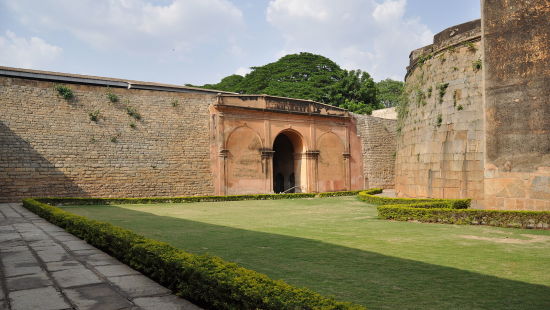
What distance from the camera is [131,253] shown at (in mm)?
4945

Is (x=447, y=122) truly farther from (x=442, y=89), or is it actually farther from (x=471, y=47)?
(x=471, y=47)

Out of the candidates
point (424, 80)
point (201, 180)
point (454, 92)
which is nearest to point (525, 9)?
point (454, 92)

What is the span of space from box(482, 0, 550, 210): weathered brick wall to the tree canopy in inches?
Answer: 1059

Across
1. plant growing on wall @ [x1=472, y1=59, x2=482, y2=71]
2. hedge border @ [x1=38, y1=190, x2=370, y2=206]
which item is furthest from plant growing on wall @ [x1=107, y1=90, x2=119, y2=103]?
plant growing on wall @ [x1=472, y1=59, x2=482, y2=71]

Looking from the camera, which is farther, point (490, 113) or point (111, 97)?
point (111, 97)

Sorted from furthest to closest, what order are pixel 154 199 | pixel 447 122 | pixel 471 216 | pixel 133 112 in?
pixel 133 112, pixel 154 199, pixel 447 122, pixel 471 216

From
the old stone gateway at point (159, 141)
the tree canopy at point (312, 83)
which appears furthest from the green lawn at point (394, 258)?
the tree canopy at point (312, 83)

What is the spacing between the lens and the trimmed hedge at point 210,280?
300cm

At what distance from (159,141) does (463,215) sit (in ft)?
51.7

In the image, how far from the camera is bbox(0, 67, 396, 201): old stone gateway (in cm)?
1772

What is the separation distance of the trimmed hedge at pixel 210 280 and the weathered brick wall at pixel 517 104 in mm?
9261

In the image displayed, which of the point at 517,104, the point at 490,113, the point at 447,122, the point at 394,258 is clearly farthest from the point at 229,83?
the point at 394,258

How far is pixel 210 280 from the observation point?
11.5 ft

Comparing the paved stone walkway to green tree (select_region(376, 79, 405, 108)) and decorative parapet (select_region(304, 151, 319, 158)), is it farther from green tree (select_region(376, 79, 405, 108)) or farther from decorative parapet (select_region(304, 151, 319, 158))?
green tree (select_region(376, 79, 405, 108))
